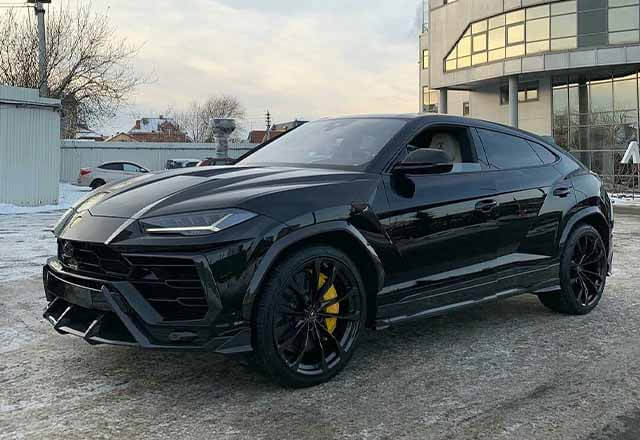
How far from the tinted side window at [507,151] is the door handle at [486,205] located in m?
0.39

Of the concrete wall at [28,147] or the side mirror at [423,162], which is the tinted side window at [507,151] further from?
the concrete wall at [28,147]

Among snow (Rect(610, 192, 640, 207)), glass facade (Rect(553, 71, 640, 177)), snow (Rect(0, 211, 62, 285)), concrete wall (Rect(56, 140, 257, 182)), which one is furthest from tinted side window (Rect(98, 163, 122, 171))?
glass facade (Rect(553, 71, 640, 177))

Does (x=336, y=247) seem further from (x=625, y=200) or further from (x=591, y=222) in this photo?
(x=625, y=200)

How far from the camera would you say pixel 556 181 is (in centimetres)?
523

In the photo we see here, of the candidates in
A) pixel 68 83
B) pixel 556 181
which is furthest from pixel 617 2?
pixel 556 181

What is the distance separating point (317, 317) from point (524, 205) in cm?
207

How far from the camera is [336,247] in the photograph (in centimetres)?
377

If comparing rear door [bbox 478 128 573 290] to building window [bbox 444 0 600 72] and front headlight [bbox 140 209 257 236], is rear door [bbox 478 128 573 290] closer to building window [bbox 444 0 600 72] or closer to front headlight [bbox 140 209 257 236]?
front headlight [bbox 140 209 257 236]

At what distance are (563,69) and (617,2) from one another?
3399 mm

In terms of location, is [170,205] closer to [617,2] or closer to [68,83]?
[68,83]

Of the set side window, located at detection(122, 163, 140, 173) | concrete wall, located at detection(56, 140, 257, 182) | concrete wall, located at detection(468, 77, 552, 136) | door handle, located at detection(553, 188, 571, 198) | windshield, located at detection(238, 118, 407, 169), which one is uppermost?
concrete wall, located at detection(468, 77, 552, 136)

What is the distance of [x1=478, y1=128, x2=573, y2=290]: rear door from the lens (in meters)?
4.70

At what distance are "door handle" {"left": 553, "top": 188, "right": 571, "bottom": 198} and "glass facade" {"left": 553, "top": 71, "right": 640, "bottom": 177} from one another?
84.1 feet

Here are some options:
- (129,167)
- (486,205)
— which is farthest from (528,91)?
(486,205)
